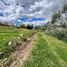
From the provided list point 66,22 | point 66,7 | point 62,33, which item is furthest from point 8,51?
point 66,7

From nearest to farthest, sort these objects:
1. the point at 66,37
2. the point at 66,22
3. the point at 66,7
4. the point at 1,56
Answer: the point at 1,56, the point at 66,37, the point at 66,22, the point at 66,7

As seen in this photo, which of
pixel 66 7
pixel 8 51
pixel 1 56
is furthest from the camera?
pixel 66 7

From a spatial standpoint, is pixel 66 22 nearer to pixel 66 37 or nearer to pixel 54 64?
pixel 66 37

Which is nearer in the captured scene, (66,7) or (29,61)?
(29,61)

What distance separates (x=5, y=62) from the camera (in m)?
29.9

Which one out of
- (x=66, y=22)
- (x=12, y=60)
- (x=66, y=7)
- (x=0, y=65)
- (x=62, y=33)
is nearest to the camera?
(x=0, y=65)

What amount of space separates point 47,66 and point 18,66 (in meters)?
3.64

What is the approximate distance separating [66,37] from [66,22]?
4857 centimetres

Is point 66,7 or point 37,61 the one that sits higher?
point 66,7

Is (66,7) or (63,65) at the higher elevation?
(66,7)

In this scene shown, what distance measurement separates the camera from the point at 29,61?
96.9ft

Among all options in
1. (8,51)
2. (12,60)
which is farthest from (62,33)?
(12,60)

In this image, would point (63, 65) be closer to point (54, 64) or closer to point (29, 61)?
point (54, 64)

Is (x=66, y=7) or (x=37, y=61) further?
(x=66, y=7)
